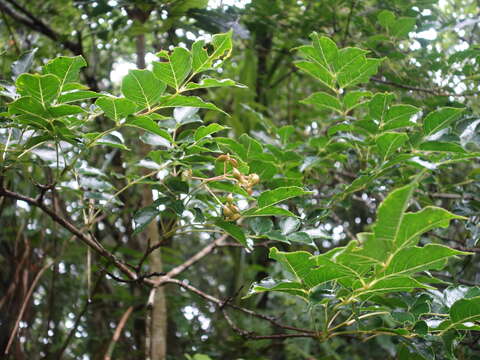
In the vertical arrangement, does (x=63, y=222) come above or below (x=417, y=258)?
above

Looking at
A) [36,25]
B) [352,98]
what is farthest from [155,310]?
[36,25]

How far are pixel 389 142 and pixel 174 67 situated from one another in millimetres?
343

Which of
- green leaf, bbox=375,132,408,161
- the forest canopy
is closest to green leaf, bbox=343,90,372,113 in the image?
the forest canopy

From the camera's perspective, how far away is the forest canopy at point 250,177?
2.09ft

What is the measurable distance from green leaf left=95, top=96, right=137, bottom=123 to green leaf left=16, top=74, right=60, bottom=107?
0.17 ft

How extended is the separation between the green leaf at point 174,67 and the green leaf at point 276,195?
0.61 feet

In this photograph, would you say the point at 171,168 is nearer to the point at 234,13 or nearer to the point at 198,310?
the point at 234,13

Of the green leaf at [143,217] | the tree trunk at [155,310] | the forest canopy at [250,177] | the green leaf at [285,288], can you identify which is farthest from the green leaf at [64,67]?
the tree trunk at [155,310]

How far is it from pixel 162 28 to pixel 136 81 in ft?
2.01

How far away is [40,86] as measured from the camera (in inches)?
24.0

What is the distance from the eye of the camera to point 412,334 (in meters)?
0.68

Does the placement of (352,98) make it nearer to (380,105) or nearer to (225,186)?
(380,105)

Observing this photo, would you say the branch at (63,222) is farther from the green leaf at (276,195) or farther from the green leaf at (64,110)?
the green leaf at (276,195)

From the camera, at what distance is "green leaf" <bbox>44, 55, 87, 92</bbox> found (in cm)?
62
